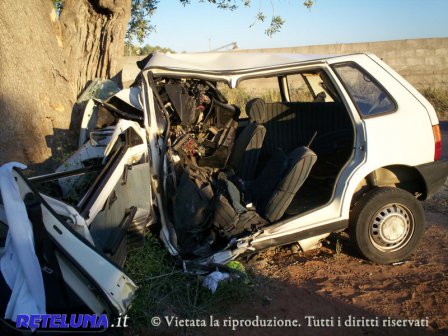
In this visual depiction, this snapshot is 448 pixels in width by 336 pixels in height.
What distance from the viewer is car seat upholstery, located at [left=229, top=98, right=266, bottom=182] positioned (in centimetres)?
449

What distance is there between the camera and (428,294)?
351 cm

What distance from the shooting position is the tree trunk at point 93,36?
6129 mm

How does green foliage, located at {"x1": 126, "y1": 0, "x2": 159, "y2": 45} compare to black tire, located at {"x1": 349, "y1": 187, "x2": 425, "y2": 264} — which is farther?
green foliage, located at {"x1": 126, "y1": 0, "x2": 159, "y2": 45}

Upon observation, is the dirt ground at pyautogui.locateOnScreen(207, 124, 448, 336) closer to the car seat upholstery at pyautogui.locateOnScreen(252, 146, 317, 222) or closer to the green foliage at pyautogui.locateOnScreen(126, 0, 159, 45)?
the car seat upholstery at pyautogui.locateOnScreen(252, 146, 317, 222)

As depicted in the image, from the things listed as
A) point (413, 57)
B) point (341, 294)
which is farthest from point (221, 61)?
point (413, 57)

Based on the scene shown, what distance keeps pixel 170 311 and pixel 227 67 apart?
220cm

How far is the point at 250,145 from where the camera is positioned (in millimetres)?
4492

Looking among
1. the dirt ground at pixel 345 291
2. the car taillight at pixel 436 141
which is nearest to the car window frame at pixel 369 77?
the car taillight at pixel 436 141

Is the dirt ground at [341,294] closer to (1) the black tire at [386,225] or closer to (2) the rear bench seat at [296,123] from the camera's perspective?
(1) the black tire at [386,225]

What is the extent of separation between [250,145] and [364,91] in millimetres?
1242

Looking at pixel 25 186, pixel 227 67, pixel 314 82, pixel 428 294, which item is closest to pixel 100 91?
pixel 227 67

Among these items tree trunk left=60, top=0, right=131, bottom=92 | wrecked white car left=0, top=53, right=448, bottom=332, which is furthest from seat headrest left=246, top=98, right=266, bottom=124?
tree trunk left=60, top=0, right=131, bottom=92

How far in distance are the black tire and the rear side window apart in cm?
76

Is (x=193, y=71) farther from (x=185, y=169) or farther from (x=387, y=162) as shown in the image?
(x=387, y=162)
